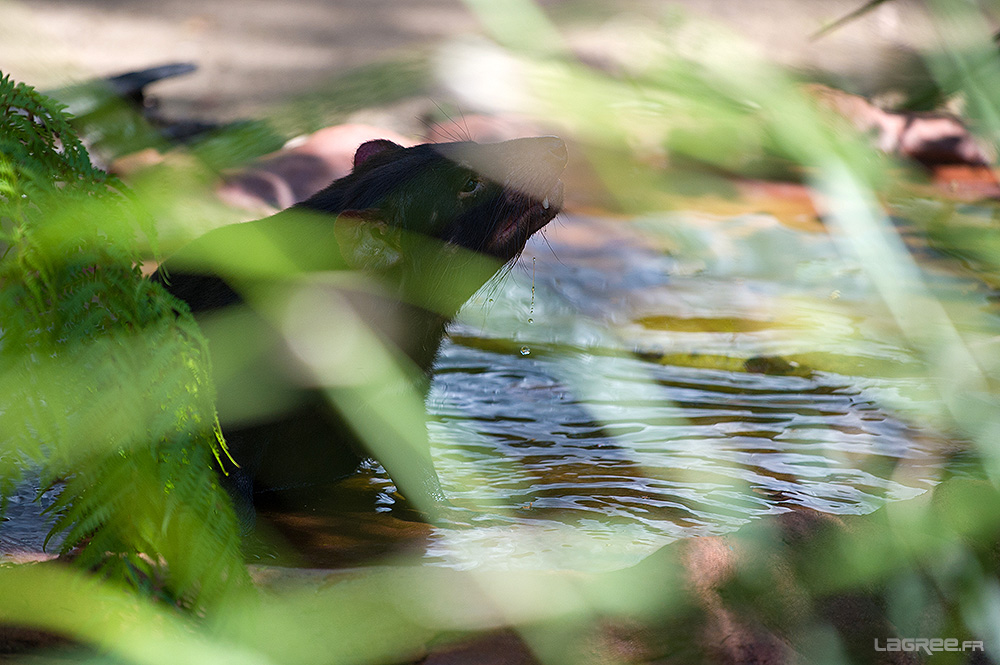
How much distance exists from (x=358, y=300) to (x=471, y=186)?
415 mm

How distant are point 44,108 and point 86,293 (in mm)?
214

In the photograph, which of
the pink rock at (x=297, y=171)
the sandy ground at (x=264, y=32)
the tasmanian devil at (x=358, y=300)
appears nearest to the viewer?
the tasmanian devil at (x=358, y=300)

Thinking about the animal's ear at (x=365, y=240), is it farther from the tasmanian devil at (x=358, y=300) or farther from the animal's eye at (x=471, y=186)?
the animal's eye at (x=471, y=186)

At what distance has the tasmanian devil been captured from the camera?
226 cm

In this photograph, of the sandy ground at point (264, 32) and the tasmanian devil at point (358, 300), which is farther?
the sandy ground at point (264, 32)

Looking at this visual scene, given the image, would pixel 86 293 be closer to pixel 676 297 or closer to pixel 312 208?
pixel 312 208

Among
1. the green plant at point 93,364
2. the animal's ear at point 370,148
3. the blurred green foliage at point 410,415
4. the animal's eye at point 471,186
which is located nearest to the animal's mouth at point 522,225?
the animal's eye at point 471,186

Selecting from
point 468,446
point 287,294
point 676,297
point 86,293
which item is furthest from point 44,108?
point 676,297

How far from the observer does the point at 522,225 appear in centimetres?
252

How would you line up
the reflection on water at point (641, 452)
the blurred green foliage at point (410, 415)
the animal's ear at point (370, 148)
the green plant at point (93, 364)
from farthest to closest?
1. the animal's ear at point (370, 148)
2. the reflection on water at point (641, 452)
3. the green plant at point (93, 364)
4. the blurred green foliage at point (410, 415)

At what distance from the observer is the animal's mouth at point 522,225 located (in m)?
2.50

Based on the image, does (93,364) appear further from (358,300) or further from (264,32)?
(264,32)

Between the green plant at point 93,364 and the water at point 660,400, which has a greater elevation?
the green plant at point 93,364

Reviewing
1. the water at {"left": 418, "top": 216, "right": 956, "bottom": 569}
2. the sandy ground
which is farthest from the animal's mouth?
the sandy ground
